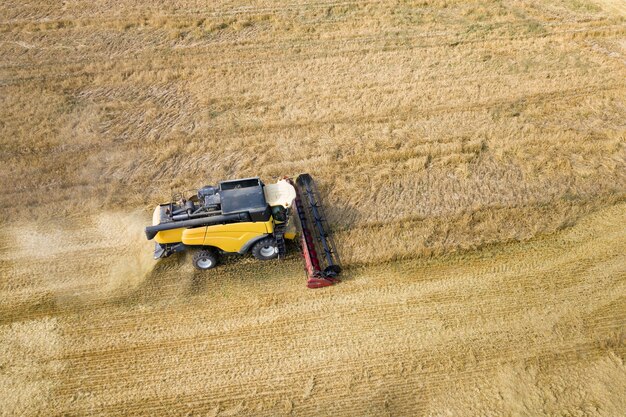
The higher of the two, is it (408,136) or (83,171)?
(83,171)

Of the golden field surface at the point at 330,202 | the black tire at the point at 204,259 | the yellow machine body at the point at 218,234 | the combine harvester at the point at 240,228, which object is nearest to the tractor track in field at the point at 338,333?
the golden field surface at the point at 330,202

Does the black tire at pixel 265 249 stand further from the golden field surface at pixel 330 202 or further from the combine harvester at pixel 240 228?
the golden field surface at pixel 330 202

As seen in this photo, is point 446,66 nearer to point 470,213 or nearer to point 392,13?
point 392,13

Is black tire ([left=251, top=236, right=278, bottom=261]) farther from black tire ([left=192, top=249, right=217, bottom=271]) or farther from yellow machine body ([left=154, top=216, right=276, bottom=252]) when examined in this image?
black tire ([left=192, top=249, right=217, bottom=271])

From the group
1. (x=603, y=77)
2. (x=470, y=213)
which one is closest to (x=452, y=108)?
(x=470, y=213)

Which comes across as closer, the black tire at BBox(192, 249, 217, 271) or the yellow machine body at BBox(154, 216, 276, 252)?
the yellow machine body at BBox(154, 216, 276, 252)

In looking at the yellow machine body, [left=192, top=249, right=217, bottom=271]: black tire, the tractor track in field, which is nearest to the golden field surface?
the tractor track in field
